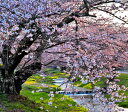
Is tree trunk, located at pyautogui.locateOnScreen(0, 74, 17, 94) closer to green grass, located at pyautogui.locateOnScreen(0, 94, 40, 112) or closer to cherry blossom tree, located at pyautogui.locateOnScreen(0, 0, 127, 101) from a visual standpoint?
cherry blossom tree, located at pyautogui.locateOnScreen(0, 0, 127, 101)

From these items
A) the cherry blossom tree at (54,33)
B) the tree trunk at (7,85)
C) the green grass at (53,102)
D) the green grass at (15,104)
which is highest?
the cherry blossom tree at (54,33)

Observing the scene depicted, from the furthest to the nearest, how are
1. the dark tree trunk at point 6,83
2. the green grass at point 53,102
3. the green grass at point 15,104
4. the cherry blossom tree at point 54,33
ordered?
the green grass at point 53,102
the dark tree trunk at point 6,83
the green grass at point 15,104
the cherry blossom tree at point 54,33

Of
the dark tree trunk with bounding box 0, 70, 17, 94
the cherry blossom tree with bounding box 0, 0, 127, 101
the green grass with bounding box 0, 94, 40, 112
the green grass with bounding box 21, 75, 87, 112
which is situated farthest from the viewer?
the green grass with bounding box 21, 75, 87, 112

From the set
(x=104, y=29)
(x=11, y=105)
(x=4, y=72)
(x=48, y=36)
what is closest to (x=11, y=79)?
(x=4, y=72)

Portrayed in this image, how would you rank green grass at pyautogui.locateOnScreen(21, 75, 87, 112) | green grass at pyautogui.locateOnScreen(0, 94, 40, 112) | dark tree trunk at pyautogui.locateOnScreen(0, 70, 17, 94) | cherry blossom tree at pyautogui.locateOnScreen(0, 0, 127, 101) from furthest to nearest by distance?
green grass at pyautogui.locateOnScreen(21, 75, 87, 112)
dark tree trunk at pyautogui.locateOnScreen(0, 70, 17, 94)
green grass at pyautogui.locateOnScreen(0, 94, 40, 112)
cherry blossom tree at pyautogui.locateOnScreen(0, 0, 127, 101)

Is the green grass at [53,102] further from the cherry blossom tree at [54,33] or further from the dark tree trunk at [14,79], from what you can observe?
the cherry blossom tree at [54,33]

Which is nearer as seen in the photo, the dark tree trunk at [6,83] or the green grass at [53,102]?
the dark tree trunk at [6,83]

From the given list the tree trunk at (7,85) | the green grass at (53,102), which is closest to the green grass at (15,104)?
the tree trunk at (7,85)

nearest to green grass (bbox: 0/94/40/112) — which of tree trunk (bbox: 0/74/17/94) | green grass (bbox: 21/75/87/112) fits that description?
tree trunk (bbox: 0/74/17/94)

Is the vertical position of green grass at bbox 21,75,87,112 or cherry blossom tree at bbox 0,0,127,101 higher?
cherry blossom tree at bbox 0,0,127,101

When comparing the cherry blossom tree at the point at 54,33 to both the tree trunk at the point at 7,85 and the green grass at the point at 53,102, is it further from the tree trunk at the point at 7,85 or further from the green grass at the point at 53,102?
the green grass at the point at 53,102

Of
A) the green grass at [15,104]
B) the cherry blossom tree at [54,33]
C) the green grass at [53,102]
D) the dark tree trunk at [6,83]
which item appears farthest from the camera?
the green grass at [53,102]

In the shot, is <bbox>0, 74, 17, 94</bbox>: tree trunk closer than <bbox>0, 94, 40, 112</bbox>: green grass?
No

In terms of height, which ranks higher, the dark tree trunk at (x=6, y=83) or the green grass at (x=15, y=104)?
the dark tree trunk at (x=6, y=83)
